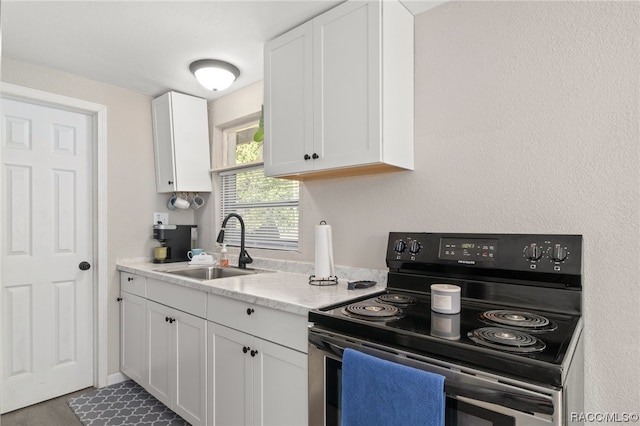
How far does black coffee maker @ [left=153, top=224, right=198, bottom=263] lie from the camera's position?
9.77 feet

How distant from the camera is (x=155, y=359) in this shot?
244 cm

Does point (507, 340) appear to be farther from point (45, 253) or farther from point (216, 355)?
point (45, 253)

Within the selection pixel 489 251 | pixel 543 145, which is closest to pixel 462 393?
pixel 489 251

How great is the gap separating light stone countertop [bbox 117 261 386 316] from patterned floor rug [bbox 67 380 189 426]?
2.80ft

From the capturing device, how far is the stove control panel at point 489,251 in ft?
4.60

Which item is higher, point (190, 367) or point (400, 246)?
point (400, 246)

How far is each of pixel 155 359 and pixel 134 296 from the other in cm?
50

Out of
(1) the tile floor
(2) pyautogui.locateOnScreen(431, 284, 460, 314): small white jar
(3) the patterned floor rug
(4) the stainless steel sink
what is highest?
(2) pyautogui.locateOnScreen(431, 284, 460, 314): small white jar

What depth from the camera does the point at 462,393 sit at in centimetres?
105

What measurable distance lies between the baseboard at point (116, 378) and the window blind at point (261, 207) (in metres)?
1.27

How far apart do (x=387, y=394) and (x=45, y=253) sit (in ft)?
8.43

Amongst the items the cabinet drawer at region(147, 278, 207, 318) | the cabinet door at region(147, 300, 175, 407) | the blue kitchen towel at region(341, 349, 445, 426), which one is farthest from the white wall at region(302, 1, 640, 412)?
the cabinet door at region(147, 300, 175, 407)

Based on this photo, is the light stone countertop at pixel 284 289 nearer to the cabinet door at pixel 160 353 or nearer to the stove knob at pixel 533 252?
the cabinet door at pixel 160 353

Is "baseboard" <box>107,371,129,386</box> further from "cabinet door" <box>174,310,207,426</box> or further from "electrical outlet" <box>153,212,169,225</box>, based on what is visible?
"electrical outlet" <box>153,212,169,225</box>
